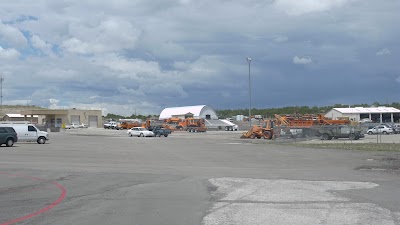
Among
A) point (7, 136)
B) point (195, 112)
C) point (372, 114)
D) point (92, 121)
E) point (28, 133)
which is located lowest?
point (7, 136)

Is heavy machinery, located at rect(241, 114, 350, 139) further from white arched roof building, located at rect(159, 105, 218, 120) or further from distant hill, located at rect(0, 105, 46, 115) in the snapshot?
distant hill, located at rect(0, 105, 46, 115)

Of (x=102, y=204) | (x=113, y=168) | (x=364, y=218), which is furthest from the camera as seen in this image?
(x=113, y=168)

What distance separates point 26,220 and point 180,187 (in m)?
6.16

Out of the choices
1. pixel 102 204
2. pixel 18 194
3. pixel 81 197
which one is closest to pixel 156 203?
pixel 102 204

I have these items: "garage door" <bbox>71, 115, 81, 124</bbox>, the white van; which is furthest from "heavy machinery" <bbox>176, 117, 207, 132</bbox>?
the white van

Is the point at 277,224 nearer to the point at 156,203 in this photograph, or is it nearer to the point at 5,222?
the point at 156,203

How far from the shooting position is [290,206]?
1163cm

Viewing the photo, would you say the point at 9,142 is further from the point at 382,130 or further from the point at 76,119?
the point at 76,119

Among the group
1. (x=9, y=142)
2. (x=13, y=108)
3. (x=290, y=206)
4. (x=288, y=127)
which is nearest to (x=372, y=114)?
(x=288, y=127)

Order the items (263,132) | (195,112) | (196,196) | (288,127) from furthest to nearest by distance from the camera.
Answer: (195,112)
(263,132)
(288,127)
(196,196)

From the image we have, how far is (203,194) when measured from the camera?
13.7 metres

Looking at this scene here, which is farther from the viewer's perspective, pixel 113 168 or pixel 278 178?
pixel 113 168

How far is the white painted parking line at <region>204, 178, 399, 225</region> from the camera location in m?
9.90

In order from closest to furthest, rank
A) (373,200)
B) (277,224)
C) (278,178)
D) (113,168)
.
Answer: (277,224), (373,200), (278,178), (113,168)
